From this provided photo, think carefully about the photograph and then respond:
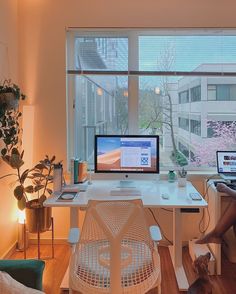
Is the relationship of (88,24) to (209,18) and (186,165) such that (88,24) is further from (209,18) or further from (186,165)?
(186,165)

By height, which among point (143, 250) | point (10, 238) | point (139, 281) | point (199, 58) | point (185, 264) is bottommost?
point (185, 264)

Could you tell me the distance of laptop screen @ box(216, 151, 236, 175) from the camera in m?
3.19

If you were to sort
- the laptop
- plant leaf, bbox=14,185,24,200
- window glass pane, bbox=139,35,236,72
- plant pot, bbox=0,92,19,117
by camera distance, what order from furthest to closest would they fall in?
window glass pane, bbox=139,35,236,72, the laptop, plant leaf, bbox=14,185,24,200, plant pot, bbox=0,92,19,117

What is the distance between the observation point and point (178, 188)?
117 inches

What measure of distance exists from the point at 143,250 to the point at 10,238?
176cm

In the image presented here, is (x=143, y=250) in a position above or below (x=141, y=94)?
below

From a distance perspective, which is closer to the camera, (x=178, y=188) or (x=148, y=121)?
(x=178, y=188)

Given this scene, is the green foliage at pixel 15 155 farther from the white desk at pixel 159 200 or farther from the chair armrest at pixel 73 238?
the chair armrest at pixel 73 238

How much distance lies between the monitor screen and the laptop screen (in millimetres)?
669

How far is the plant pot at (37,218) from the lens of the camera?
3006 millimetres

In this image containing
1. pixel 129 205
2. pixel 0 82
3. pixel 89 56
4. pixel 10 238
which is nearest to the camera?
pixel 129 205

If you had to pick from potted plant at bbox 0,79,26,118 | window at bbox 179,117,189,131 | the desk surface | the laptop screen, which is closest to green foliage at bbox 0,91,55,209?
potted plant at bbox 0,79,26,118

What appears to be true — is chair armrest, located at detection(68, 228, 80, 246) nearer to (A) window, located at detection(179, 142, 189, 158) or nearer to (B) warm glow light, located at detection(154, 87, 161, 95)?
(A) window, located at detection(179, 142, 189, 158)

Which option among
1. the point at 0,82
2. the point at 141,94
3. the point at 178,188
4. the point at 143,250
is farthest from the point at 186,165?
the point at 0,82
